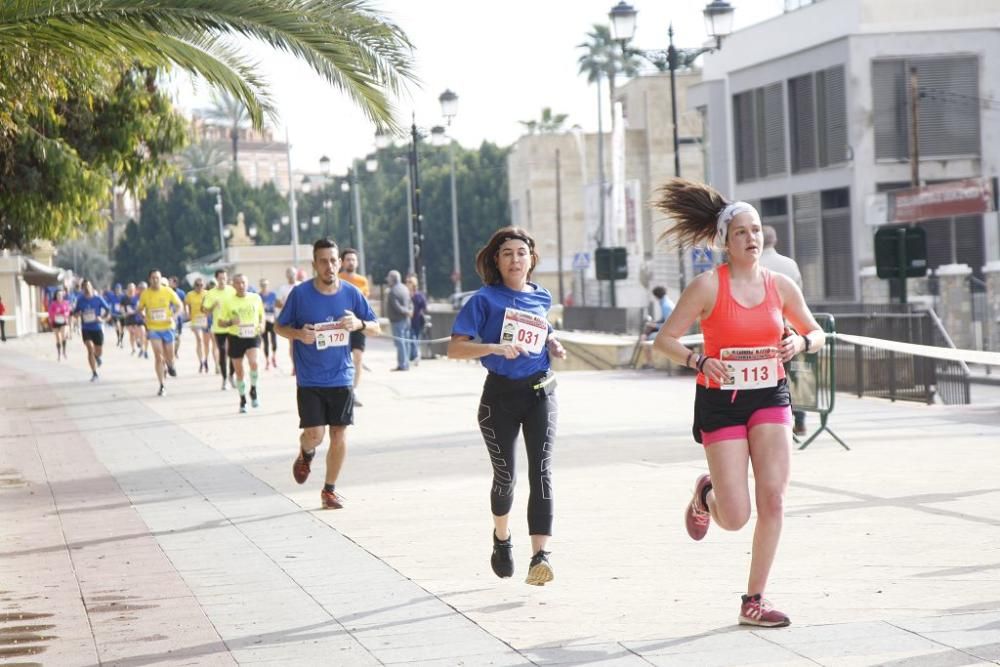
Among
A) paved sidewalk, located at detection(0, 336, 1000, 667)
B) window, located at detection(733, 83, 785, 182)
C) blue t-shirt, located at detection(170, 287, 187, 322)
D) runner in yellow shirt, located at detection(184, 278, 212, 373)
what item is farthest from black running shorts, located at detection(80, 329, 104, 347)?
window, located at detection(733, 83, 785, 182)

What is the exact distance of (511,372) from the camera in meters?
7.93

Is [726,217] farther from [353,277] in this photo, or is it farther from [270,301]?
[270,301]

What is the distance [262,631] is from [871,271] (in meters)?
32.3

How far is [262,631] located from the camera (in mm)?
6992

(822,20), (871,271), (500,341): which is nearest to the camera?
(500,341)

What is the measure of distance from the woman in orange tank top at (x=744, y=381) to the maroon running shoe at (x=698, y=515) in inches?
9.9

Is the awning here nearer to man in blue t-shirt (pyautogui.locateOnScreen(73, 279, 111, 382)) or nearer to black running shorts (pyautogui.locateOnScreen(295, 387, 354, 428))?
man in blue t-shirt (pyautogui.locateOnScreen(73, 279, 111, 382))

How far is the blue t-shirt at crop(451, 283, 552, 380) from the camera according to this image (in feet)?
26.0

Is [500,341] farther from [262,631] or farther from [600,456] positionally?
[600,456]

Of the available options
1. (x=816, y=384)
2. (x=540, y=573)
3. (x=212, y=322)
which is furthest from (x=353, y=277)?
(x=540, y=573)

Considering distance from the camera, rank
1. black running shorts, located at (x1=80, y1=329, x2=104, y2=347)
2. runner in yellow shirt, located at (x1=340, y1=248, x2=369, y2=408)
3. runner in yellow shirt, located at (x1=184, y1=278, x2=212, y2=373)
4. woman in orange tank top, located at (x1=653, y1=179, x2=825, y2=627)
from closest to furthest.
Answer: woman in orange tank top, located at (x1=653, y1=179, x2=825, y2=627) < runner in yellow shirt, located at (x1=340, y1=248, x2=369, y2=408) < black running shorts, located at (x1=80, y1=329, x2=104, y2=347) < runner in yellow shirt, located at (x1=184, y1=278, x2=212, y2=373)

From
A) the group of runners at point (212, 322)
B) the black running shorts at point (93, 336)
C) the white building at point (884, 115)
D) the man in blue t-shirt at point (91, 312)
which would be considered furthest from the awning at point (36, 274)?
the man in blue t-shirt at point (91, 312)

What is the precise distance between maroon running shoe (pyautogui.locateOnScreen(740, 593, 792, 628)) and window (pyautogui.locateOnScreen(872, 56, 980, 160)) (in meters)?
34.5

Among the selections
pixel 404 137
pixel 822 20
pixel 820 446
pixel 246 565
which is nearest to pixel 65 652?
pixel 246 565
